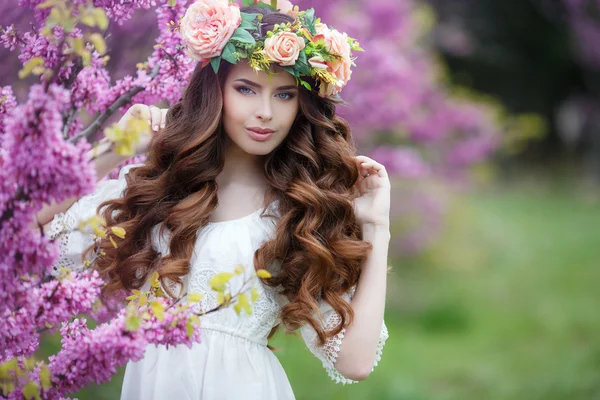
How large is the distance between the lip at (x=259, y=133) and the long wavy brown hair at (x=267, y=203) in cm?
11

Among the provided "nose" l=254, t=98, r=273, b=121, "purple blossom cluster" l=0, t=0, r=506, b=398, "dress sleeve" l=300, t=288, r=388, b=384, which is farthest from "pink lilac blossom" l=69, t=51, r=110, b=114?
"dress sleeve" l=300, t=288, r=388, b=384

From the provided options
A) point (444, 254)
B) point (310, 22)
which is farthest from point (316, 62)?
point (444, 254)

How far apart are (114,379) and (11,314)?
269 centimetres

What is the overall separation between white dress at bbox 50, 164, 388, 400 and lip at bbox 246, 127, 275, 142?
0.25 m

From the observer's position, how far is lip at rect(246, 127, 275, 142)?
2.03 m

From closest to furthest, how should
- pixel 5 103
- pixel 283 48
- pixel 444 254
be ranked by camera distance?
pixel 5 103 → pixel 283 48 → pixel 444 254

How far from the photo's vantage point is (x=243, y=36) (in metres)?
1.96

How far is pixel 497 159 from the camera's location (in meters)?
15.9

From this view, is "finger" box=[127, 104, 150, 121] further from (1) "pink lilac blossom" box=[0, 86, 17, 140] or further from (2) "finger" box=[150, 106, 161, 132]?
(1) "pink lilac blossom" box=[0, 86, 17, 140]

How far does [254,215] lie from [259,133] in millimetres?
263

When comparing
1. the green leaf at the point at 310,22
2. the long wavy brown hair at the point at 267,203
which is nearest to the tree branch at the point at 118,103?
the long wavy brown hair at the point at 267,203

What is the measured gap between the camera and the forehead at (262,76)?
1990 millimetres

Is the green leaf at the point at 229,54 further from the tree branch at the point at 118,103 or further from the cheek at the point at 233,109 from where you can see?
the tree branch at the point at 118,103

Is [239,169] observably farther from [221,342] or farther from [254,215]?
[221,342]
